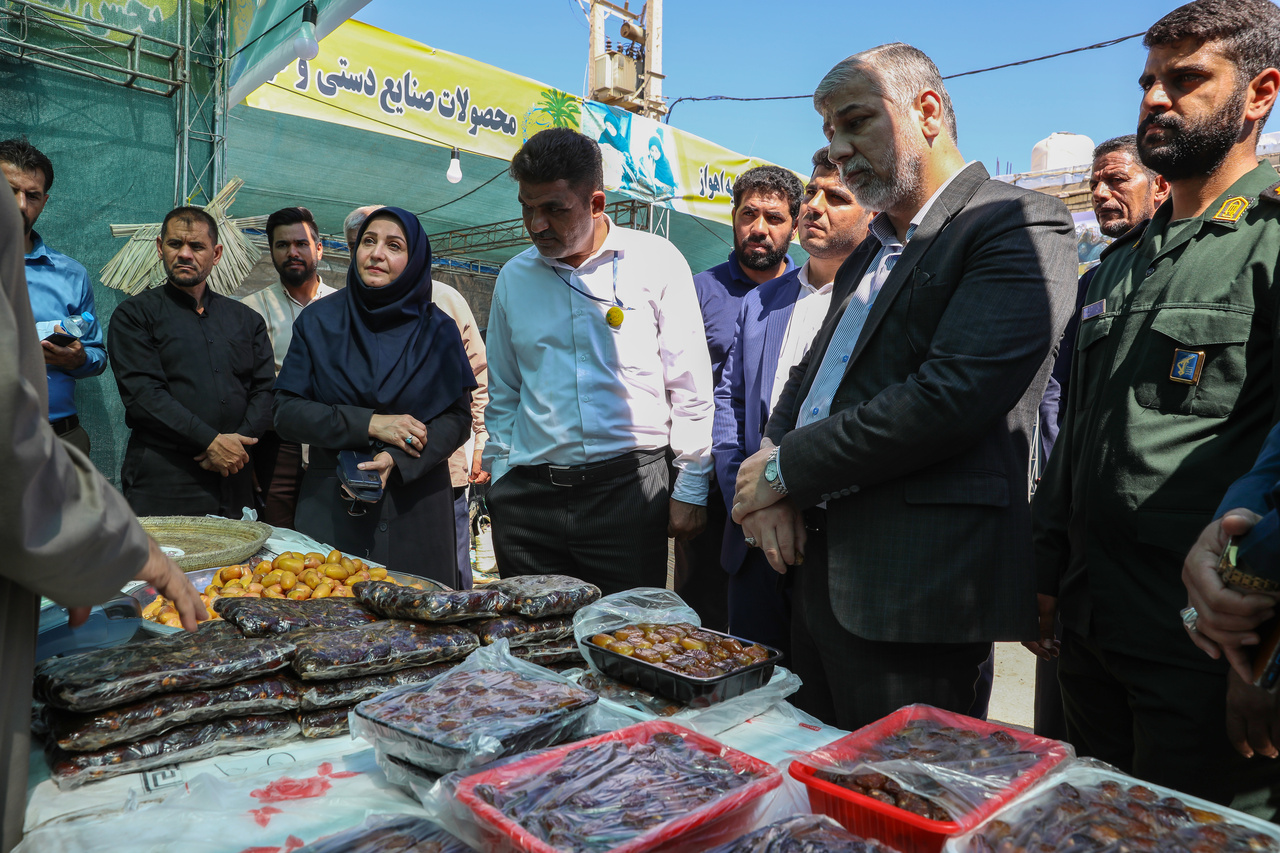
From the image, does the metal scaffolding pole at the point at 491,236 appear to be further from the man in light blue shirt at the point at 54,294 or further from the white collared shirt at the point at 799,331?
the white collared shirt at the point at 799,331

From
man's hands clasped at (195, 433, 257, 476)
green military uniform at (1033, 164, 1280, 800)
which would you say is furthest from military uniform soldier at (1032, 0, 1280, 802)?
man's hands clasped at (195, 433, 257, 476)

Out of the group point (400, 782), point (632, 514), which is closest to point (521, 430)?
point (632, 514)

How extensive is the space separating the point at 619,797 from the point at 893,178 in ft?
4.19

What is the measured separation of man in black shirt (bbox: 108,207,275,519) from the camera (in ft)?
11.1

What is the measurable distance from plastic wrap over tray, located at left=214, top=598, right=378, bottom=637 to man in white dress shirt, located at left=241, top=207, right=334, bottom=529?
7.61ft

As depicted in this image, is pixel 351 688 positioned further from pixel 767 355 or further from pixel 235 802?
pixel 767 355

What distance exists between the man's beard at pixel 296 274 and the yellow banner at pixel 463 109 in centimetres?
221

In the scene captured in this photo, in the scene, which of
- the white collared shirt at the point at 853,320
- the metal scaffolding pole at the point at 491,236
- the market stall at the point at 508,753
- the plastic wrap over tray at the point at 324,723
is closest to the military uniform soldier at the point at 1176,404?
the white collared shirt at the point at 853,320

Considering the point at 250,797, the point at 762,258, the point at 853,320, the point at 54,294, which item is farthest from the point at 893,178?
the point at 54,294

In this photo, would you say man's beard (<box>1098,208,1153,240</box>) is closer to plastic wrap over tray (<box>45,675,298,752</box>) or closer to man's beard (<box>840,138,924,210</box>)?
man's beard (<box>840,138,924,210</box>)

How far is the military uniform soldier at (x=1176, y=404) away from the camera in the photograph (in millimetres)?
1433

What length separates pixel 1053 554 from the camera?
1784 mm

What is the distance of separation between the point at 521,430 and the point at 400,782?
1.54 metres

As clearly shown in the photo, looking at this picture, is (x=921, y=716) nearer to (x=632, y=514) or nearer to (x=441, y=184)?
(x=632, y=514)
